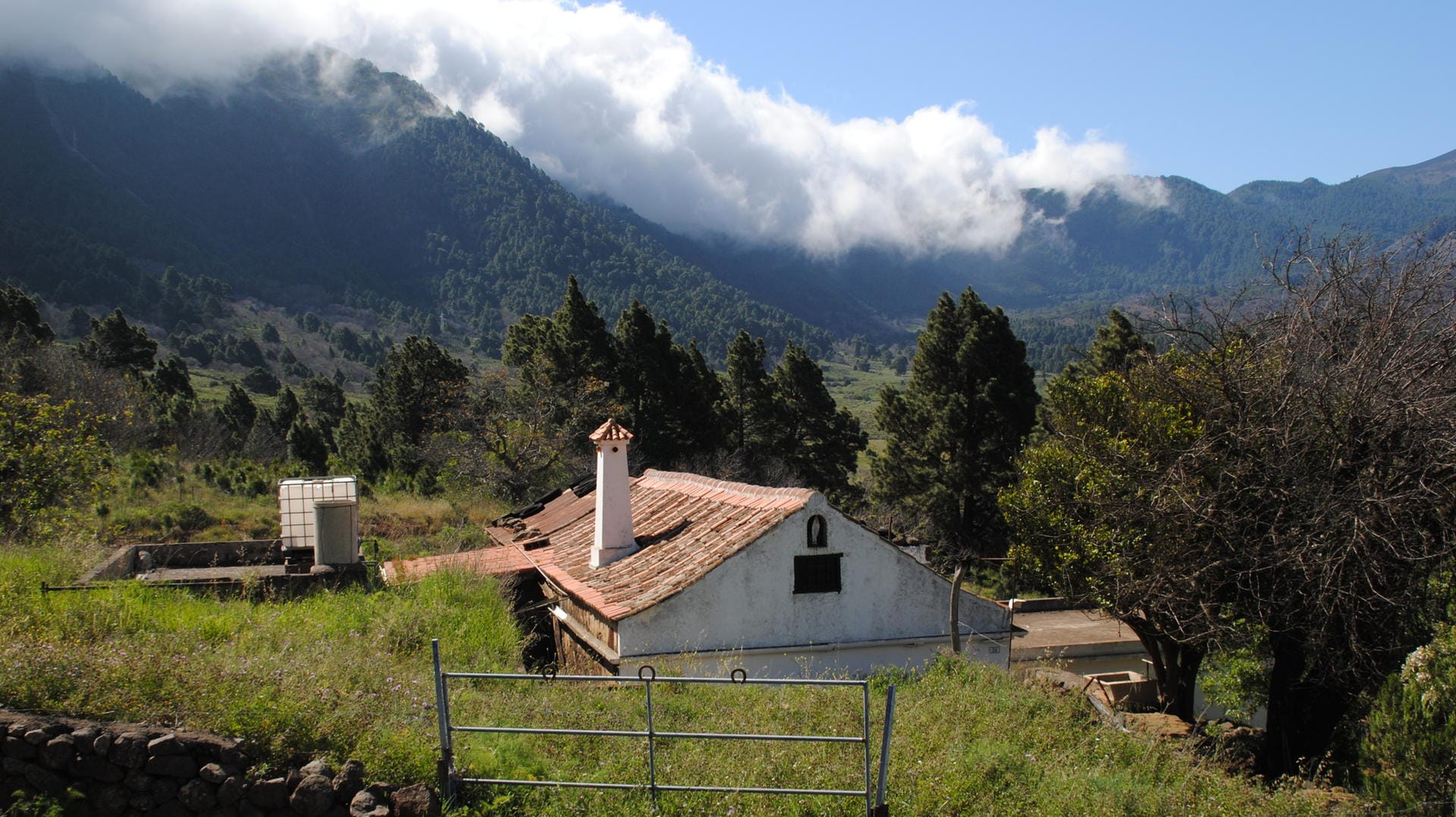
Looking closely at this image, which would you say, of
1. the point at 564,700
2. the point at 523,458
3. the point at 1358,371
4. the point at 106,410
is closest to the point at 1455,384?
the point at 1358,371

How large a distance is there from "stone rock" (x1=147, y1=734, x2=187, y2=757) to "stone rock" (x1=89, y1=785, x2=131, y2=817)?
0.32 m

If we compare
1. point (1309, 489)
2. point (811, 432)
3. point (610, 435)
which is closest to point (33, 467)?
point (610, 435)

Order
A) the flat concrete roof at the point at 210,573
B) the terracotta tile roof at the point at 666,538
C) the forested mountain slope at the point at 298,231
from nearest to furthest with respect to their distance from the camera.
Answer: the flat concrete roof at the point at 210,573
the terracotta tile roof at the point at 666,538
the forested mountain slope at the point at 298,231

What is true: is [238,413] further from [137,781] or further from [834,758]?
[834,758]

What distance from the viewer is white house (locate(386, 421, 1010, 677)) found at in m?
12.7

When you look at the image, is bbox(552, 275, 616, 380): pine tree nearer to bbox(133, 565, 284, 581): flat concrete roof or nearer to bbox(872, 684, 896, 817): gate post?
bbox(133, 565, 284, 581): flat concrete roof

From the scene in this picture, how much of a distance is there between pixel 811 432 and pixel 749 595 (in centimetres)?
3118

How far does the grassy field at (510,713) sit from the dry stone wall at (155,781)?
9.5 inches

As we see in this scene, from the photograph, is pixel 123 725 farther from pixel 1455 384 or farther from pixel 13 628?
pixel 1455 384

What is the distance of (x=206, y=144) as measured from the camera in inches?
7766

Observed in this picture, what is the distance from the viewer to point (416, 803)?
257 inches

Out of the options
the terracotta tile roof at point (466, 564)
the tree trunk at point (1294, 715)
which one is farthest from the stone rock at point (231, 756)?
the tree trunk at point (1294, 715)

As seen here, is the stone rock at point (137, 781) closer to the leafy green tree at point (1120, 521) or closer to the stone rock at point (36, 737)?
the stone rock at point (36, 737)

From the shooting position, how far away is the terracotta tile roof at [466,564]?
1340 cm
